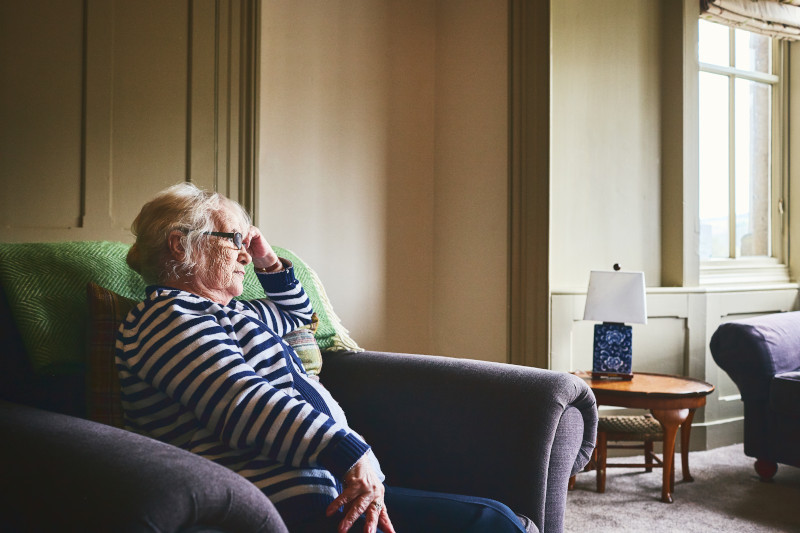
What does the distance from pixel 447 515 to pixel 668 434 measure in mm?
1573

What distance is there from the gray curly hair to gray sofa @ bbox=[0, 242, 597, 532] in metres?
0.25

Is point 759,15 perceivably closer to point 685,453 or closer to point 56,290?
point 685,453

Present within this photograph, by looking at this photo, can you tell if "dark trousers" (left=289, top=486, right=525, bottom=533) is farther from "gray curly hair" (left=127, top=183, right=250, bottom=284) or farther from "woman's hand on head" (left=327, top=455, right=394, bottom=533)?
"gray curly hair" (left=127, top=183, right=250, bottom=284)

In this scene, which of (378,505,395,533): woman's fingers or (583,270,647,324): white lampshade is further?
(583,270,647,324): white lampshade

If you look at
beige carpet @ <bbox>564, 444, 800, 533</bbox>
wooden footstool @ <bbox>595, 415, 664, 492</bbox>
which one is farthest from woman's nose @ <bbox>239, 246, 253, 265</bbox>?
wooden footstool @ <bbox>595, 415, 664, 492</bbox>

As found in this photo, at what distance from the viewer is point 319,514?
3.79 feet

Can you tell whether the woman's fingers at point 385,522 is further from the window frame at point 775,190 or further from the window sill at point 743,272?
the window frame at point 775,190

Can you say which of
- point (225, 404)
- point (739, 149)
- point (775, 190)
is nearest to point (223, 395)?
point (225, 404)

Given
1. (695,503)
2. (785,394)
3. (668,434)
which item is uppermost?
(785,394)

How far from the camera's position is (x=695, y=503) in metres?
2.58

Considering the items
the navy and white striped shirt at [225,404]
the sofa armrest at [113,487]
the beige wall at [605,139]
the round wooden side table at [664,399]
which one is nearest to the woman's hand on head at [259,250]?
the navy and white striped shirt at [225,404]

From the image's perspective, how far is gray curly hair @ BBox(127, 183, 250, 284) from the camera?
4.56 ft

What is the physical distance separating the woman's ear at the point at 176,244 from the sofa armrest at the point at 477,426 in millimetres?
536

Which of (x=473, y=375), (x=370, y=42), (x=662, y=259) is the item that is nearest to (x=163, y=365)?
(x=473, y=375)
